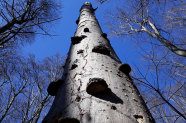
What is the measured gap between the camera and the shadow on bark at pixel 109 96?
3.57 feet

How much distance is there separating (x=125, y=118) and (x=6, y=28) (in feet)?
16.9

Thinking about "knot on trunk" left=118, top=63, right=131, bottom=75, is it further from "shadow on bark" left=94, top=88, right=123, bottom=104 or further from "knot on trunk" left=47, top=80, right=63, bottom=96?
"knot on trunk" left=47, top=80, right=63, bottom=96

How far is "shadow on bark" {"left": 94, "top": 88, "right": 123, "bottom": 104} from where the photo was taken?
109 centimetres

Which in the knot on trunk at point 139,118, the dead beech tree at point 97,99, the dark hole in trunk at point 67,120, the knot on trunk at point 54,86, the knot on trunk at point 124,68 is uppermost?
the knot on trunk at point 124,68

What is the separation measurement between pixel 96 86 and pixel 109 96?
126mm

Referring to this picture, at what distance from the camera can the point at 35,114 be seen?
260 inches

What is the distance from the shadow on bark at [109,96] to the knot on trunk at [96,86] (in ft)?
0.09

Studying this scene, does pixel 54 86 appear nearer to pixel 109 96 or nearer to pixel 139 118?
pixel 109 96

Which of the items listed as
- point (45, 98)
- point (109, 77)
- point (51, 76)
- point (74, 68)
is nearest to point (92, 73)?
point (109, 77)

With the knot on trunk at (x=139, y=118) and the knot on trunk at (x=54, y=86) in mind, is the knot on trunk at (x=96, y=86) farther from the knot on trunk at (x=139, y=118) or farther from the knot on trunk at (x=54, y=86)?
the knot on trunk at (x=54, y=86)

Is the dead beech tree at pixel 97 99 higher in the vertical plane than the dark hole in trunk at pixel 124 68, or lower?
lower

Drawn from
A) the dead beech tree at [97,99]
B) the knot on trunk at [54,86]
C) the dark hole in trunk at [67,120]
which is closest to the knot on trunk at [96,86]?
the dead beech tree at [97,99]

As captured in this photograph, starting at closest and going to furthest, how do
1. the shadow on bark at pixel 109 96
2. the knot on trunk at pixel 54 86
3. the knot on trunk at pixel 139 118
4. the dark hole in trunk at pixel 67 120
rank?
the dark hole in trunk at pixel 67 120, the knot on trunk at pixel 139 118, the shadow on bark at pixel 109 96, the knot on trunk at pixel 54 86

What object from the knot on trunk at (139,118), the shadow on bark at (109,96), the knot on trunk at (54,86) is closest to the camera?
the knot on trunk at (139,118)
